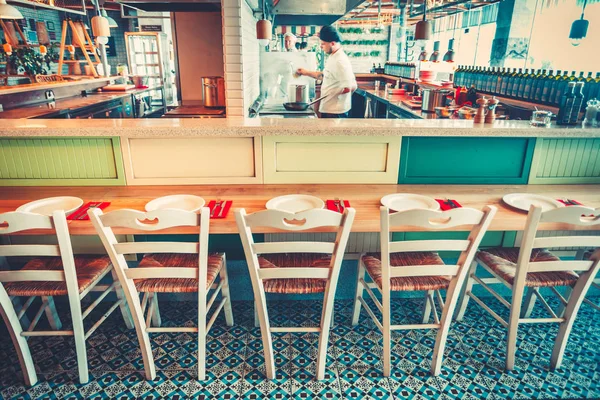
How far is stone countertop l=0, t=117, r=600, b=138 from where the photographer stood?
8.07 ft

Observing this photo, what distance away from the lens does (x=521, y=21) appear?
7848 millimetres

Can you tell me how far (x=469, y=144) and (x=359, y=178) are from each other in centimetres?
78

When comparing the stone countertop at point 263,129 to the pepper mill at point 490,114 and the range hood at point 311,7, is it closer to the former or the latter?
the pepper mill at point 490,114

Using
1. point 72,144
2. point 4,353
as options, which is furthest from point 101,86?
point 4,353

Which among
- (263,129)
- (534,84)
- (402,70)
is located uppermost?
(402,70)

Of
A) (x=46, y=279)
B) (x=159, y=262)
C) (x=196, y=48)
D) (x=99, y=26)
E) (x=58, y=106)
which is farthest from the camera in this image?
(x=99, y=26)

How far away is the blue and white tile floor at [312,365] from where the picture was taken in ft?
6.81

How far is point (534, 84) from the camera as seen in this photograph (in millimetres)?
3949

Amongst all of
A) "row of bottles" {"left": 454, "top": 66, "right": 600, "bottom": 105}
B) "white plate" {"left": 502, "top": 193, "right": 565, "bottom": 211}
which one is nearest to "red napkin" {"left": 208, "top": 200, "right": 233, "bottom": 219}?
"white plate" {"left": 502, "top": 193, "right": 565, "bottom": 211}

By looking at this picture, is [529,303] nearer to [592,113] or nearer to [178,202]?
[592,113]

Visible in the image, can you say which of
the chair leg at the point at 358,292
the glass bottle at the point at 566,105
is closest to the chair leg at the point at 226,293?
the chair leg at the point at 358,292

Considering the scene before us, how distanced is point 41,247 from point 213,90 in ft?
11.0

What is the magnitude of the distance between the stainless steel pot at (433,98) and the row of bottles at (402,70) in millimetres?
3266

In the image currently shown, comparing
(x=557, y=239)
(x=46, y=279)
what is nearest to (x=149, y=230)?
(x=46, y=279)
